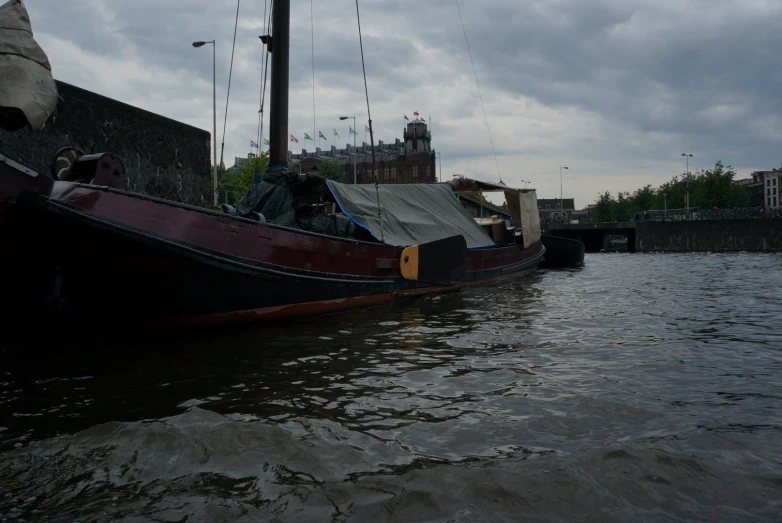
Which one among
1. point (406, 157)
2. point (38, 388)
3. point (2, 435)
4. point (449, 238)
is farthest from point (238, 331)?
point (406, 157)

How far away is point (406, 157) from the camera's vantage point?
275 ft

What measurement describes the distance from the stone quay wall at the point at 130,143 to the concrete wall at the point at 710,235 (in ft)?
125

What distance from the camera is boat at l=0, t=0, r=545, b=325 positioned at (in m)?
5.47

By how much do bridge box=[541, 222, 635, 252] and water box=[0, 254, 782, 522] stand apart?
135 feet

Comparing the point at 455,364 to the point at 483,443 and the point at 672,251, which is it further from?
the point at 672,251

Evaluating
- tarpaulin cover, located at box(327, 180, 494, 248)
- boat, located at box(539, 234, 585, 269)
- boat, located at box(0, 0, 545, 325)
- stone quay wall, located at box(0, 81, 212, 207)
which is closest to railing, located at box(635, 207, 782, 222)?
boat, located at box(539, 234, 585, 269)

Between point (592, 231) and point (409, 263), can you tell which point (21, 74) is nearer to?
point (409, 263)

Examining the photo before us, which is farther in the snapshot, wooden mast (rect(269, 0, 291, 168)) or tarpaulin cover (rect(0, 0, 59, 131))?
wooden mast (rect(269, 0, 291, 168))

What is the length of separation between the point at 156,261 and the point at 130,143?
6659mm

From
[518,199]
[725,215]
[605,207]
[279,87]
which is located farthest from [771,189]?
[279,87]

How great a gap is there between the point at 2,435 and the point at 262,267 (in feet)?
13.4

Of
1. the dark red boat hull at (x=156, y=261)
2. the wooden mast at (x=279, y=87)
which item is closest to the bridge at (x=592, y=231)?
the wooden mast at (x=279, y=87)

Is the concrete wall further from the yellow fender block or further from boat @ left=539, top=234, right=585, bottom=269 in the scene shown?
the yellow fender block

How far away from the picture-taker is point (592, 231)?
45781 millimetres
